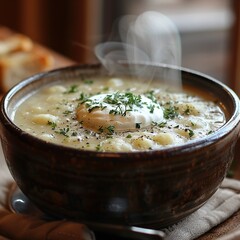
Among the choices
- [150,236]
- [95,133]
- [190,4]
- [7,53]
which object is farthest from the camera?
[190,4]

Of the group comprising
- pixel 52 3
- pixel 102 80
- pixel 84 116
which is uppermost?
pixel 84 116

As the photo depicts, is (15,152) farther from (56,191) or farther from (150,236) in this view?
(150,236)

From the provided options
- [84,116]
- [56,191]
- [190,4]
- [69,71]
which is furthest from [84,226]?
[190,4]

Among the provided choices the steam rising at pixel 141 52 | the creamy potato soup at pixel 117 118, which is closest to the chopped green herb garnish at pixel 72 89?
the creamy potato soup at pixel 117 118

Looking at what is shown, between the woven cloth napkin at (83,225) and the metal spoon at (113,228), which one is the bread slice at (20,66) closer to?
the woven cloth napkin at (83,225)

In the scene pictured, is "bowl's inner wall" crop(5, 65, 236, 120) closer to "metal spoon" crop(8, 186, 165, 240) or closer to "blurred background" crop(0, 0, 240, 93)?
"metal spoon" crop(8, 186, 165, 240)

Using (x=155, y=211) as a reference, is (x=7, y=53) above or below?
below

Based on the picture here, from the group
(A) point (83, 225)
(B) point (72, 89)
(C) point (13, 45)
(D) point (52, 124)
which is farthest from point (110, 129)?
(C) point (13, 45)
